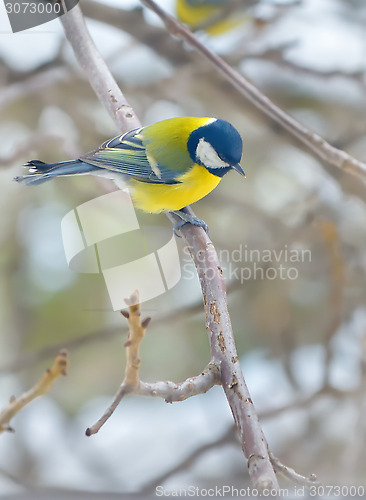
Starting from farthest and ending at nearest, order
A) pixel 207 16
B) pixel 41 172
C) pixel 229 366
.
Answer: pixel 207 16 → pixel 41 172 → pixel 229 366

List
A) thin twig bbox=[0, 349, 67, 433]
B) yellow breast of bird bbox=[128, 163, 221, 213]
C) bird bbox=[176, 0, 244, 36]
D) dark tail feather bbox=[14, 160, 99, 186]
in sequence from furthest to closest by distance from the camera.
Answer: bird bbox=[176, 0, 244, 36] < yellow breast of bird bbox=[128, 163, 221, 213] < dark tail feather bbox=[14, 160, 99, 186] < thin twig bbox=[0, 349, 67, 433]

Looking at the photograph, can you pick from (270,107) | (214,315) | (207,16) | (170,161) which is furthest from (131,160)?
(207,16)

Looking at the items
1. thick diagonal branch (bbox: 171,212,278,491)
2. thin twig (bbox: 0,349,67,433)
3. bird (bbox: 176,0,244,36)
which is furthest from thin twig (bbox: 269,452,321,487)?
bird (bbox: 176,0,244,36)

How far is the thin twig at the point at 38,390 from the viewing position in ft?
1.03

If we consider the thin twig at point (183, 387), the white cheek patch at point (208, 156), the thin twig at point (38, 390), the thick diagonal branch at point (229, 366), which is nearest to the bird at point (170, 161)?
the white cheek patch at point (208, 156)

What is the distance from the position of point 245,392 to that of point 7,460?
64 centimetres

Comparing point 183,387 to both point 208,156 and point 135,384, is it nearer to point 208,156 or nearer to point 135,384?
point 135,384

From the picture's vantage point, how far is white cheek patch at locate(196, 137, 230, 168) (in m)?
0.69

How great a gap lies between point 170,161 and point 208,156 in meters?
0.06

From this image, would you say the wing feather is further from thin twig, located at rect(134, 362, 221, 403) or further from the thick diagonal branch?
thin twig, located at rect(134, 362, 221, 403)

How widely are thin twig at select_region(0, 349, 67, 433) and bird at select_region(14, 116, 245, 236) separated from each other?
35cm

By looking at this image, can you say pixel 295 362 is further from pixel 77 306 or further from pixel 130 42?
pixel 130 42

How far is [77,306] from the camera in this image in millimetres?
997

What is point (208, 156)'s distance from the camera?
2.28ft
